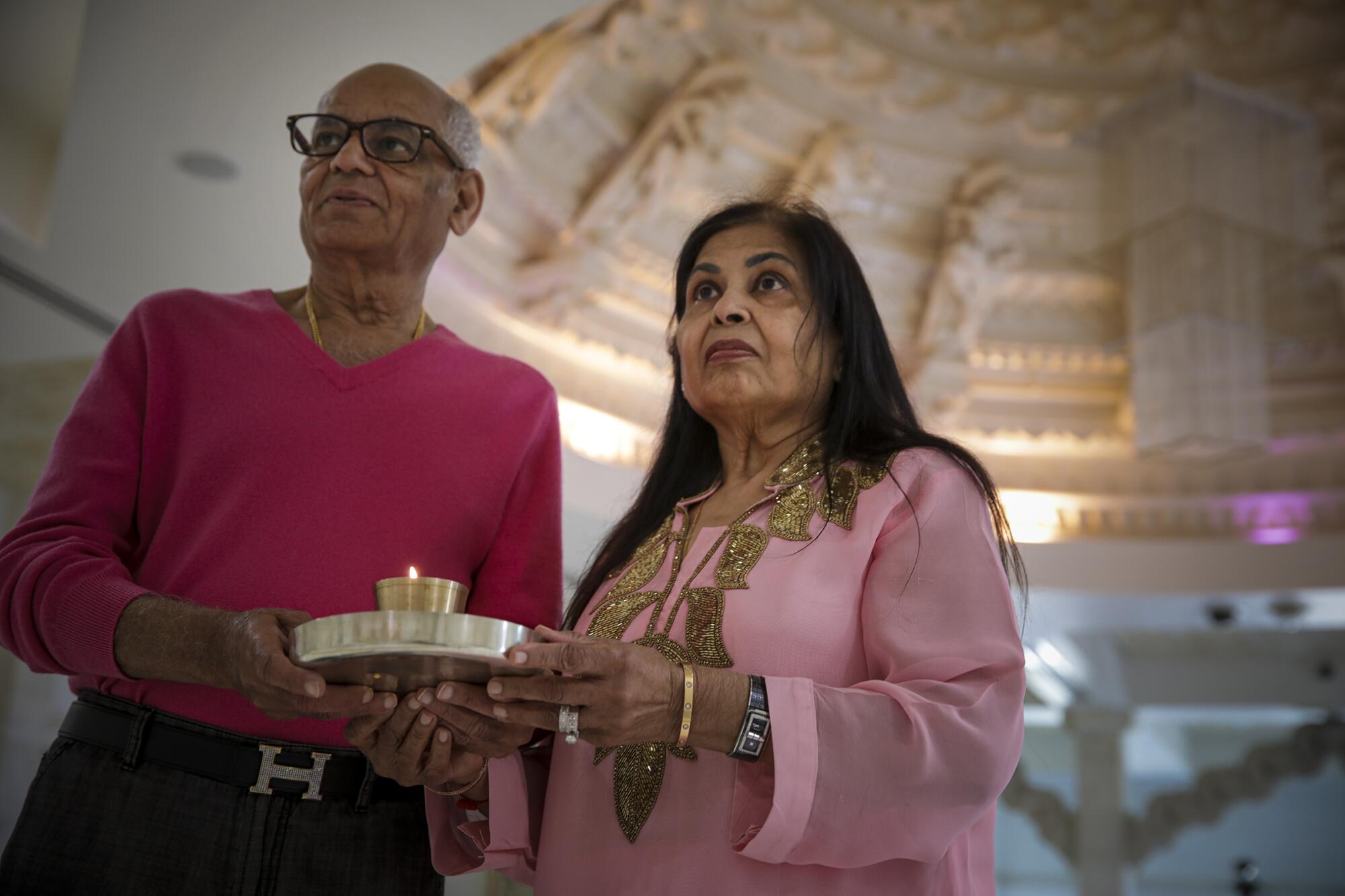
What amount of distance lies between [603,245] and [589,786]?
4916mm

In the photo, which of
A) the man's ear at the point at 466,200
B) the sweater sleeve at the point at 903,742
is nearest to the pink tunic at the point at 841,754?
the sweater sleeve at the point at 903,742

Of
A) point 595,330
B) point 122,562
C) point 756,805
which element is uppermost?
point 595,330

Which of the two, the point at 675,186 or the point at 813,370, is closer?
the point at 813,370

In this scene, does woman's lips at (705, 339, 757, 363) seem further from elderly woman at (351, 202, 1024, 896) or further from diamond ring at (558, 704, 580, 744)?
diamond ring at (558, 704, 580, 744)

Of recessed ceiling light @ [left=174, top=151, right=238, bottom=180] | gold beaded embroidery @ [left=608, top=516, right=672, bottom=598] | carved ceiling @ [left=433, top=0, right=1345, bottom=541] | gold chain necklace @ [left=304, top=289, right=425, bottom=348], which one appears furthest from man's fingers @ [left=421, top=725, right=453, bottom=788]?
carved ceiling @ [left=433, top=0, right=1345, bottom=541]

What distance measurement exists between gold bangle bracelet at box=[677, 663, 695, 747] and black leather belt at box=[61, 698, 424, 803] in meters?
0.61

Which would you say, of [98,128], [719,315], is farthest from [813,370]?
[98,128]

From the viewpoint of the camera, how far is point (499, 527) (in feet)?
7.06

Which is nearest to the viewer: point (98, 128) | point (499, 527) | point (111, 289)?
point (499, 527)

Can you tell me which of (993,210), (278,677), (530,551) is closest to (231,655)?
(278,677)

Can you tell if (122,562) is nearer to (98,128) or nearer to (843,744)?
(843,744)

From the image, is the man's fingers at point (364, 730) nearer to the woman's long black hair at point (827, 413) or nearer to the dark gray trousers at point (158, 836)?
the dark gray trousers at point (158, 836)

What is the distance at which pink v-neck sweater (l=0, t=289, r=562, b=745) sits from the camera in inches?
69.8

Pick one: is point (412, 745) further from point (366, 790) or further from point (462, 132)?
point (462, 132)
